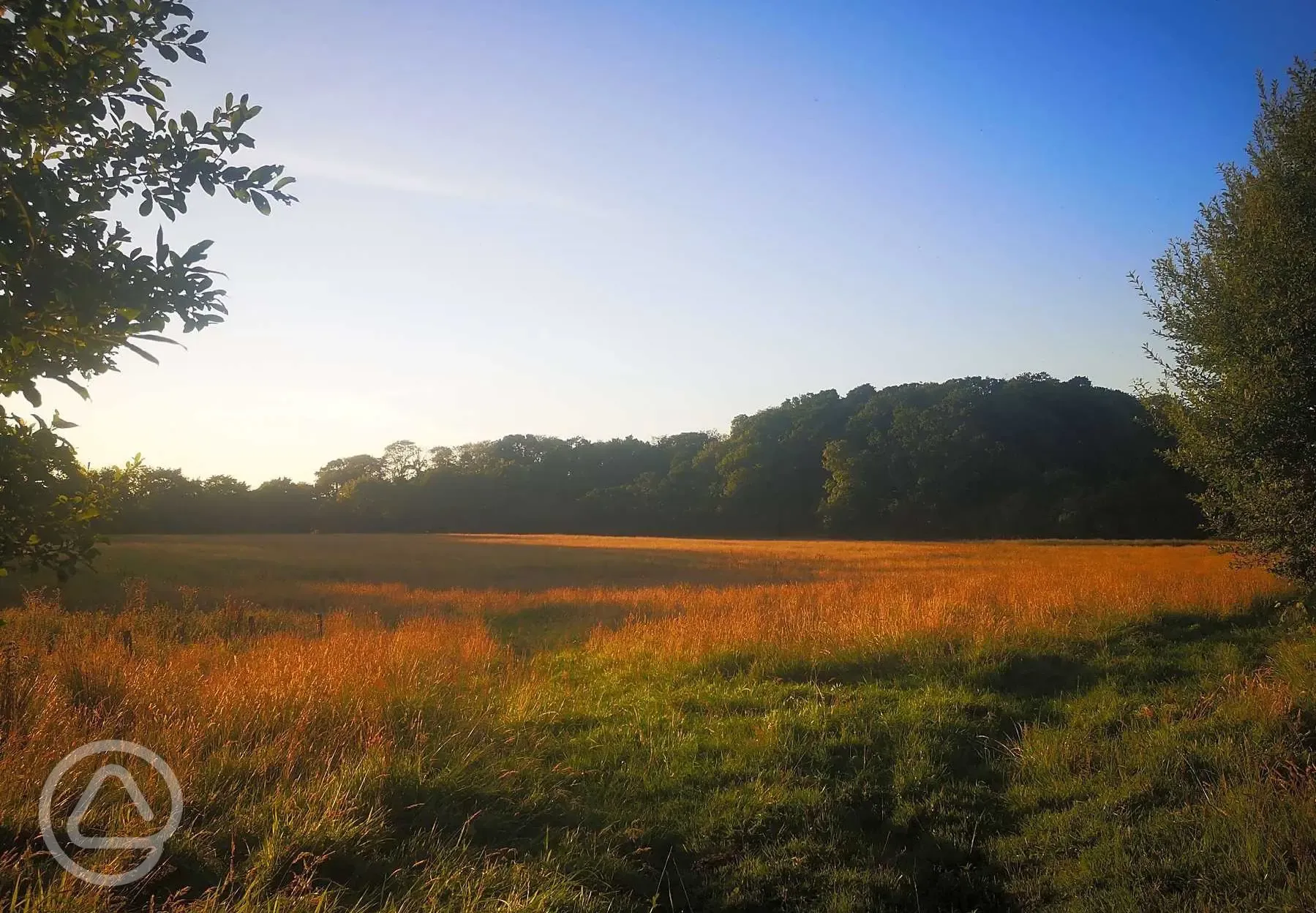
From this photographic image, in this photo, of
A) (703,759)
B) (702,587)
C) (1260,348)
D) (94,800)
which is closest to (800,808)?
(703,759)

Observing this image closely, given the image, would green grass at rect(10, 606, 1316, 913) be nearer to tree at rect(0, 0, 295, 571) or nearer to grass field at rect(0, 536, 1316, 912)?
grass field at rect(0, 536, 1316, 912)

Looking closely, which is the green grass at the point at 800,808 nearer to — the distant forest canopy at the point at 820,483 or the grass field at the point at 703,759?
the grass field at the point at 703,759

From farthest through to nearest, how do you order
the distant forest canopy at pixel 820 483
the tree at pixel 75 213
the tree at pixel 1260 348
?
1. the distant forest canopy at pixel 820 483
2. the tree at pixel 1260 348
3. the tree at pixel 75 213

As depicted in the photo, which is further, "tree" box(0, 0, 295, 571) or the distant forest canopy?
the distant forest canopy

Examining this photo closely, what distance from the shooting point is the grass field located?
4.37m

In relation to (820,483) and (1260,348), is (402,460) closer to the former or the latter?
(820,483)

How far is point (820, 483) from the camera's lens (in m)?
82.2

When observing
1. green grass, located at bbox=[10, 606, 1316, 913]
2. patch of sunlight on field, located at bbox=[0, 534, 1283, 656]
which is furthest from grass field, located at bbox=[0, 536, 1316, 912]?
patch of sunlight on field, located at bbox=[0, 534, 1283, 656]

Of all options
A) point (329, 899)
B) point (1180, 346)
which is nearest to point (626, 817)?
point (329, 899)

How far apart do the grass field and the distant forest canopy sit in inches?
2326

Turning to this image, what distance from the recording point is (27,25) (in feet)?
11.2

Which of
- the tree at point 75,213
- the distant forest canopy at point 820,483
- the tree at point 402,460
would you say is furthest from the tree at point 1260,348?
the tree at point 402,460

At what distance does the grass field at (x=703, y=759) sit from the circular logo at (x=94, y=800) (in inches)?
3.2

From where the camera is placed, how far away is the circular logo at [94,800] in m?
3.76
